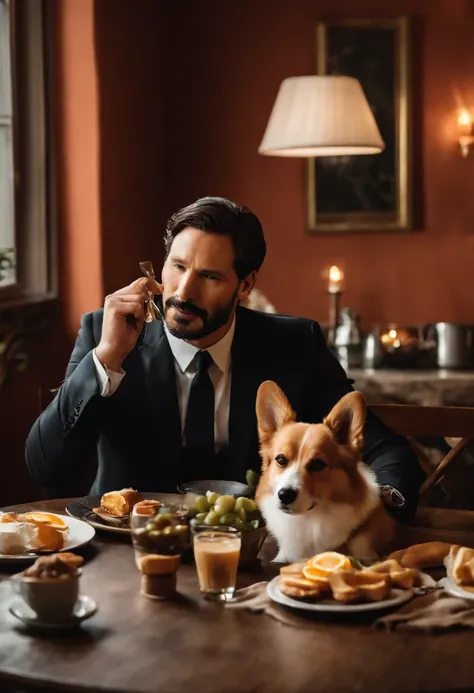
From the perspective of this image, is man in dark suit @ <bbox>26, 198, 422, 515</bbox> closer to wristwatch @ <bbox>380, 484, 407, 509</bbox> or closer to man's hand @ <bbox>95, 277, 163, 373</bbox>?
man's hand @ <bbox>95, 277, 163, 373</bbox>

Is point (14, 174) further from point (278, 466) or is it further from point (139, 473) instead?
point (278, 466)

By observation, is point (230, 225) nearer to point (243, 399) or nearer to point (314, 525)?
point (243, 399)

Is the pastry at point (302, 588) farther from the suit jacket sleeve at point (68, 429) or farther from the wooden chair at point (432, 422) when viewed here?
the wooden chair at point (432, 422)

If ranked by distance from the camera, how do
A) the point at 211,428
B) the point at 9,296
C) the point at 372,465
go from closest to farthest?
1. the point at 372,465
2. the point at 211,428
3. the point at 9,296

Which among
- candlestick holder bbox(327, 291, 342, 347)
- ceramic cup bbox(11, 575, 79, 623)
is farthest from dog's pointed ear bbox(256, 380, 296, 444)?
candlestick holder bbox(327, 291, 342, 347)

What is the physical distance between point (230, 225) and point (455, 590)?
0.96m

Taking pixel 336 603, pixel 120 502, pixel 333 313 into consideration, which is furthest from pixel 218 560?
pixel 333 313

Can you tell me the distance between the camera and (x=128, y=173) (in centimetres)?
444

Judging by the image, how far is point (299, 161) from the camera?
4910 mm

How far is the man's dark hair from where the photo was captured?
218cm

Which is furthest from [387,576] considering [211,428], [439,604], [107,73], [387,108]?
[387,108]

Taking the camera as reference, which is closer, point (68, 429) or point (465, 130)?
point (68, 429)

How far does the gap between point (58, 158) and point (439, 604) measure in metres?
2.89

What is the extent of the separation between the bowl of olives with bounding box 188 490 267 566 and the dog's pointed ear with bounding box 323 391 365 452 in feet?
0.56
